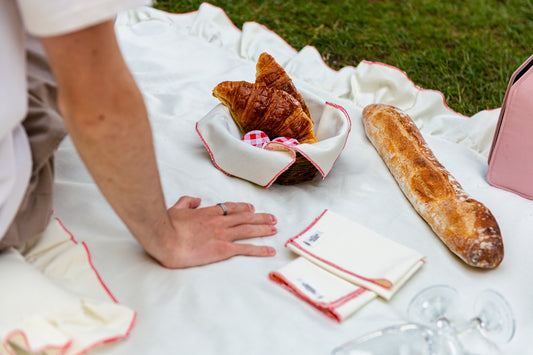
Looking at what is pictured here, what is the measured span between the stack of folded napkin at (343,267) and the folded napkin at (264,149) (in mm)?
199

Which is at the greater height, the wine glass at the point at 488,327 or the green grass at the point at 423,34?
the wine glass at the point at 488,327

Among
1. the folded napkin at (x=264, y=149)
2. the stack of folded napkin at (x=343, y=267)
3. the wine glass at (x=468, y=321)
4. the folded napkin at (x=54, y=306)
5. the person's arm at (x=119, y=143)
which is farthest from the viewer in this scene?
the folded napkin at (x=264, y=149)

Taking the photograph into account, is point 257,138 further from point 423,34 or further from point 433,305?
point 423,34

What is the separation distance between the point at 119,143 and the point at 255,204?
665mm

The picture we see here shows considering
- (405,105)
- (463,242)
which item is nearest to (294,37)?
(405,105)

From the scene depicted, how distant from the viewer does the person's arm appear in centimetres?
83

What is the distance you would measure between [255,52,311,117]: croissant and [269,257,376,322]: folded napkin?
62cm

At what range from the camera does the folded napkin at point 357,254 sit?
4.16 feet

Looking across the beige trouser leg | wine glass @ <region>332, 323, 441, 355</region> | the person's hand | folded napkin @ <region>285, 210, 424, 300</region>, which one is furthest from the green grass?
the beige trouser leg

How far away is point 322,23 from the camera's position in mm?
3029

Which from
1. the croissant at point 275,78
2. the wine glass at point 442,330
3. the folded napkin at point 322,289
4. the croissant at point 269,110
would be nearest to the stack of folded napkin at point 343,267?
the folded napkin at point 322,289

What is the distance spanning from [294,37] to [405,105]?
0.97m

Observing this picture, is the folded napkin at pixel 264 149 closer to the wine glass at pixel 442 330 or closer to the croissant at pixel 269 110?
the croissant at pixel 269 110

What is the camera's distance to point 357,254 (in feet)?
4.40
